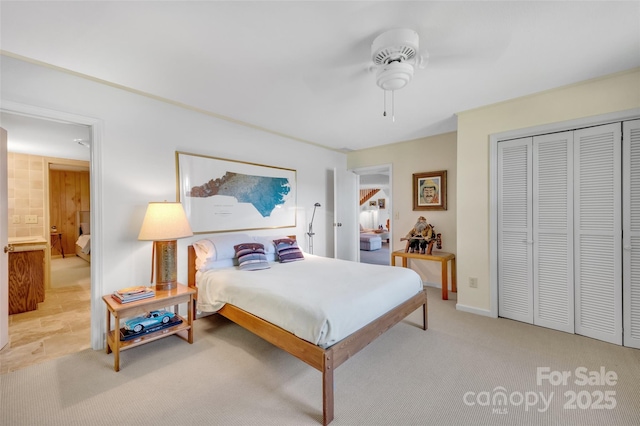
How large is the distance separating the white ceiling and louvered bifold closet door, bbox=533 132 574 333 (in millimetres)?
682

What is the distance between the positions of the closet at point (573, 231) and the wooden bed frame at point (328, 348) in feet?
4.91

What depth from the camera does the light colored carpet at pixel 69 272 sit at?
4.58 m

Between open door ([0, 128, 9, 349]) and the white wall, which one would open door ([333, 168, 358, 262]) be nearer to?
the white wall

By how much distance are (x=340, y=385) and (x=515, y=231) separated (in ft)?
8.42

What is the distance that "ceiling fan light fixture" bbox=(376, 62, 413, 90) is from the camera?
1.96 metres

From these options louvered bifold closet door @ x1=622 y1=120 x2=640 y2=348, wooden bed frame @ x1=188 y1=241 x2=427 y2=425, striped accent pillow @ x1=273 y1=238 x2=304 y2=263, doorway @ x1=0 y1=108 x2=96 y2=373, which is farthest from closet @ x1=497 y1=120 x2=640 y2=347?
doorway @ x1=0 y1=108 x2=96 y2=373

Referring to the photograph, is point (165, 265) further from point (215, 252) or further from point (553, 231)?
point (553, 231)

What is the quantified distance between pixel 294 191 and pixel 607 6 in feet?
11.9

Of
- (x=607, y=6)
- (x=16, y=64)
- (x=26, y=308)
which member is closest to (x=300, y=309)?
(x=607, y=6)

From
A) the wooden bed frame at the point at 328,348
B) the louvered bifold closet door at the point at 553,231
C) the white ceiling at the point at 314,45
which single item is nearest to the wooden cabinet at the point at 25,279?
the white ceiling at the point at 314,45

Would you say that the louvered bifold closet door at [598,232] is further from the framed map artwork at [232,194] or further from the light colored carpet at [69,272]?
the light colored carpet at [69,272]

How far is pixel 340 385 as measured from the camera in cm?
196

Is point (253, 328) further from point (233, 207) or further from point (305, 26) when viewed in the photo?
point (305, 26)

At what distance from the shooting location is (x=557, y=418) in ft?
5.32
